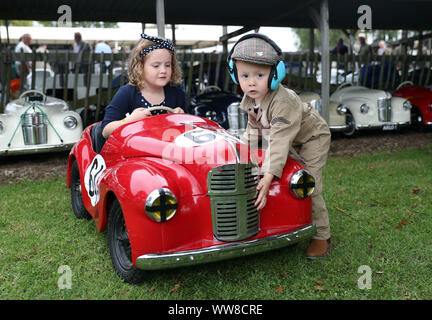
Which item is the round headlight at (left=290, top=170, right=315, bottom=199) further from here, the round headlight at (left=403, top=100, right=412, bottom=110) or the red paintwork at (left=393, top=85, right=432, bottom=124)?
the red paintwork at (left=393, top=85, right=432, bottom=124)

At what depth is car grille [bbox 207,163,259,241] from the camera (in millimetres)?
2268

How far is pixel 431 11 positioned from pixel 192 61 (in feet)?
20.6

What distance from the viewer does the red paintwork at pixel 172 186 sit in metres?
2.18

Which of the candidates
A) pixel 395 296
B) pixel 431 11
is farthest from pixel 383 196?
pixel 431 11

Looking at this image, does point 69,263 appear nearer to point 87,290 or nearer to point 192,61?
point 87,290

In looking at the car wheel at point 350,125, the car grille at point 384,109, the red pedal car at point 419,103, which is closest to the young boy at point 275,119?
the car wheel at point 350,125

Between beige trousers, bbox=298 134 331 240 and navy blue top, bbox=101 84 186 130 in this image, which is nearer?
beige trousers, bbox=298 134 331 240

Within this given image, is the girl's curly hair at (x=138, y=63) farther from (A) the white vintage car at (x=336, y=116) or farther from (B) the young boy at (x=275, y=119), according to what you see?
(A) the white vintage car at (x=336, y=116)

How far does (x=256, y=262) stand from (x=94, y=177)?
1389mm

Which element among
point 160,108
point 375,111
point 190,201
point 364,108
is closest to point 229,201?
point 190,201

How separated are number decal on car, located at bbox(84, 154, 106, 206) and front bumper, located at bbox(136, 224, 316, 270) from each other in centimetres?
97

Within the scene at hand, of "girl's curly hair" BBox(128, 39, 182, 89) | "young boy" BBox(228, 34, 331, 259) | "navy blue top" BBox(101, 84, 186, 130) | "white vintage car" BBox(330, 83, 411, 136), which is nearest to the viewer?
"young boy" BBox(228, 34, 331, 259)

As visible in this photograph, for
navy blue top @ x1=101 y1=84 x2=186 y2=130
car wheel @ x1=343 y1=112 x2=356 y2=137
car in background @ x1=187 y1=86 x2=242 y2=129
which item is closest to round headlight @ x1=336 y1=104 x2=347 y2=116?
car wheel @ x1=343 y1=112 x2=356 y2=137

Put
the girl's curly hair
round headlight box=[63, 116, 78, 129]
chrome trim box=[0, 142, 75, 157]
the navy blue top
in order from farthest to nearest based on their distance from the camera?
1. round headlight box=[63, 116, 78, 129]
2. chrome trim box=[0, 142, 75, 157]
3. the navy blue top
4. the girl's curly hair
